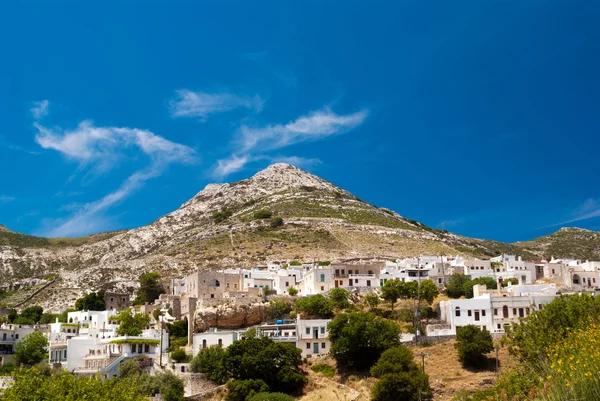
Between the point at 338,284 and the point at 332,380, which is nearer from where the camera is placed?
the point at 332,380

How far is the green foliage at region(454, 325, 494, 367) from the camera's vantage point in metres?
47.5

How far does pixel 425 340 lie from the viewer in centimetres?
5203

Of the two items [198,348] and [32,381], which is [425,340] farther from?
[32,381]

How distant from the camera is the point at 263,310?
205 feet

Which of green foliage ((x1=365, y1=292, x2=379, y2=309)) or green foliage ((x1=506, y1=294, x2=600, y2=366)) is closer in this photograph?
green foliage ((x1=506, y1=294, x2=600, y2=366))

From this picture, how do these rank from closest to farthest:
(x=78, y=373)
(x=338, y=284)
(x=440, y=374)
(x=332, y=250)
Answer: (x=440, y=374) < (x=78, y=373) < (x=338, y=284) < (x=332, y=250)

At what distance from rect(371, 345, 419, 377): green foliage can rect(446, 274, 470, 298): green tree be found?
17.4 metres

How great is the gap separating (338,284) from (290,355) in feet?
59.7

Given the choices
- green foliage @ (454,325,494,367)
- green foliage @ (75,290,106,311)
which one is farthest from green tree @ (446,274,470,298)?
green foliage @ (75,290,106,311)

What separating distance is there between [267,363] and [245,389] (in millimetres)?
2617

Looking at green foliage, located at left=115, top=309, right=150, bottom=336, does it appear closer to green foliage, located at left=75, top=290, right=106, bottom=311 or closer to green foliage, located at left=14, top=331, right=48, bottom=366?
green foliage, located at left=14, top=331, right=48, bottom=366

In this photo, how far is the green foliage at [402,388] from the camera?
4400 centimetres

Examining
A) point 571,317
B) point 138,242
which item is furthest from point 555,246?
point 571,317

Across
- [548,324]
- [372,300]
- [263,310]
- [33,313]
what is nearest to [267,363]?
[263,310]
